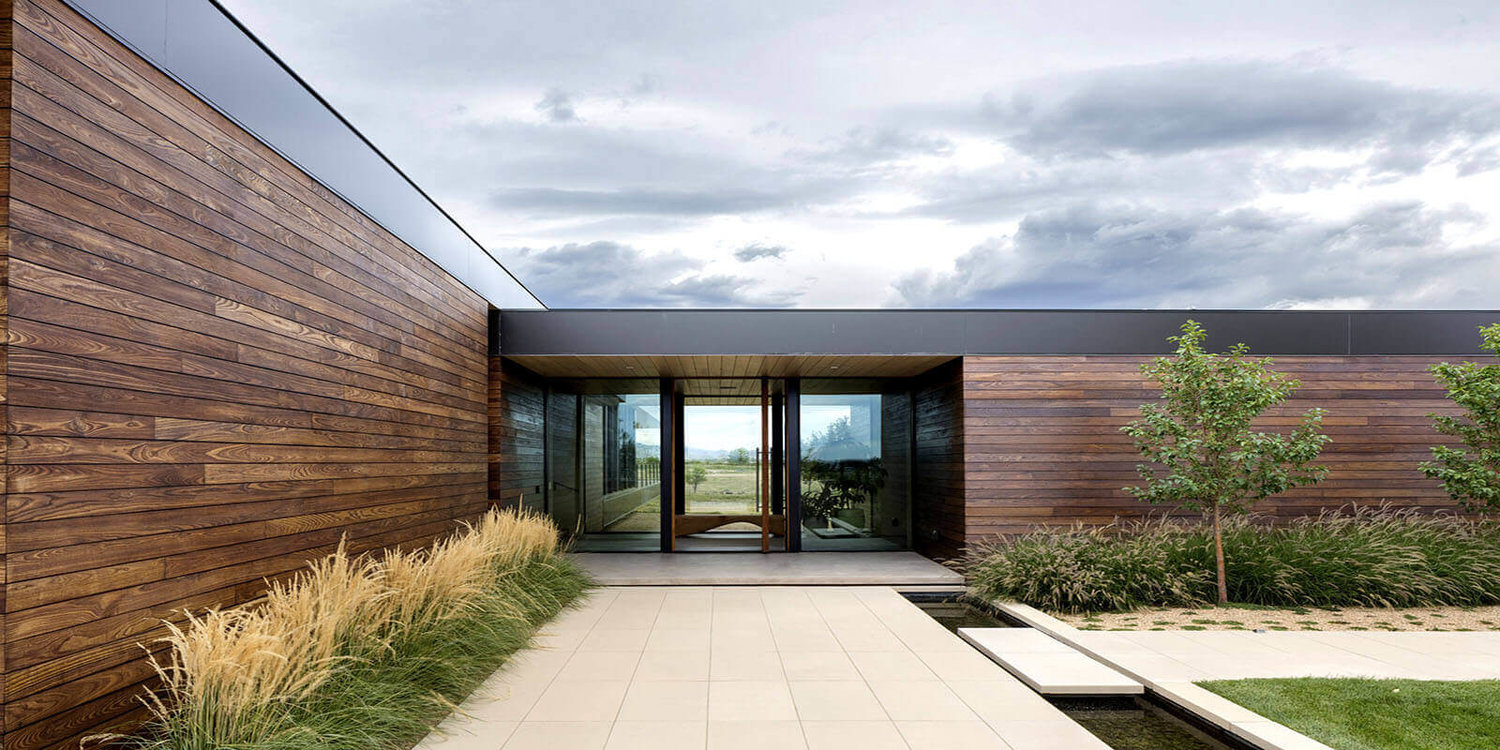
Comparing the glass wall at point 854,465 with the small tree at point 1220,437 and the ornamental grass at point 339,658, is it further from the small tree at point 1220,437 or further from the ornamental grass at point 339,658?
the ornamental grass at point 339,658

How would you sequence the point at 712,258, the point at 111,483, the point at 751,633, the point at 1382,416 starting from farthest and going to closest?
the point at 712,258 → the point at 1382,416 → the point at 751,633 → the point at 111,483

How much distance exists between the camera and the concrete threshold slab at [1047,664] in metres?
4.35

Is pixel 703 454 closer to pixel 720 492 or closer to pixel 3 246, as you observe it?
pixel 720 492

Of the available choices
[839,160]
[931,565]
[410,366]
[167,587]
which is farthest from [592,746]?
[839,160]

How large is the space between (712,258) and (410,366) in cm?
1837

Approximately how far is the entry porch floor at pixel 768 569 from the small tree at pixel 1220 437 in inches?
91.2

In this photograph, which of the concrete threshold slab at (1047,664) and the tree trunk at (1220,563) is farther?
the tree trunk at (1220,563)

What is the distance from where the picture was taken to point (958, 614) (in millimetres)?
6750

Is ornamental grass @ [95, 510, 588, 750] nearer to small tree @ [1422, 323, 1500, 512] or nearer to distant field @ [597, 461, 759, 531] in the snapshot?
distant field @ [597, 461, 759, 531]

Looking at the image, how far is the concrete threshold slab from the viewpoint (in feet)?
14.3

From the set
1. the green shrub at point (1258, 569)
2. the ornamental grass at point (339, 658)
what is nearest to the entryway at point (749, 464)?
the green shrub at point (1258, 569)

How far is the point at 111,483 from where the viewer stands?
3242 mm

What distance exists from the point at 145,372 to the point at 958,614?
5810 millimetres

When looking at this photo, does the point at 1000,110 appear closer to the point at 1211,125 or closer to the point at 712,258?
the point at 1211,125
